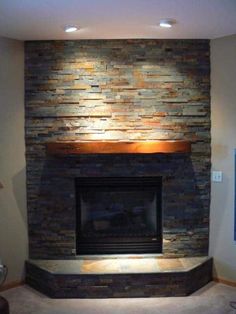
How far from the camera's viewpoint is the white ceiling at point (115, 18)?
9.13 feet

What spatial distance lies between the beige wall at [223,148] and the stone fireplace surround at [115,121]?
9 centimetres

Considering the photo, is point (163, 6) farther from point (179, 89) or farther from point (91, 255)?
point (91, 255)

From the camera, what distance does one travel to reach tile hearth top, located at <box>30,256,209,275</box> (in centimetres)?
359

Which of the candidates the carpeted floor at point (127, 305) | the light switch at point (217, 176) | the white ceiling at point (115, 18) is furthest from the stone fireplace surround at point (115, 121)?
the carpeted floor at point (127, 305)

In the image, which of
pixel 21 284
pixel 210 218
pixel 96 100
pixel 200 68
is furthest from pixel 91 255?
pixel 200 68

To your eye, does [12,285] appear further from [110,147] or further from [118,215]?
[110,147]

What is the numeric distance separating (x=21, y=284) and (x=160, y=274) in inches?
54.9

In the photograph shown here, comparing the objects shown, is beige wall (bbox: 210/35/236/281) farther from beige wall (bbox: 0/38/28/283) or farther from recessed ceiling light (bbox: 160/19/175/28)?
beige wall (bbox: 0/38/28/283)

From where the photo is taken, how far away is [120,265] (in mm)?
3736

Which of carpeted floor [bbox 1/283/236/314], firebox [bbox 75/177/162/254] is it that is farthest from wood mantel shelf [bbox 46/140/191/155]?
carpeted floor [bbox 1/283/236/314]

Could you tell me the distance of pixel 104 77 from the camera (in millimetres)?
3820

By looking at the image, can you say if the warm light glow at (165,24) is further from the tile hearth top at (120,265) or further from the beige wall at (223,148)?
the tile hearth top at (120,265)

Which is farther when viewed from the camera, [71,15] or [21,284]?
[21,284]

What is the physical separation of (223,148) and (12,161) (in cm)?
206
